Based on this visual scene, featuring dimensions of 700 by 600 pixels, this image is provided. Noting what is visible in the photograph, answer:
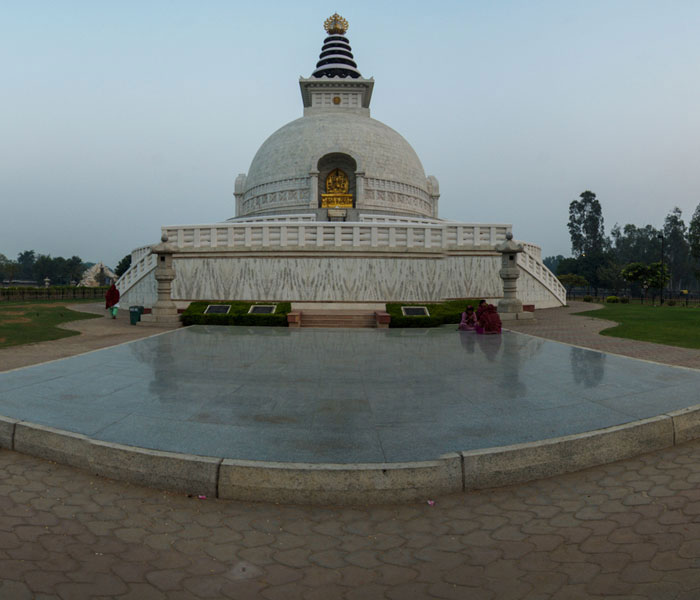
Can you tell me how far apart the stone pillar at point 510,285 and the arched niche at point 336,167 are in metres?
16.6

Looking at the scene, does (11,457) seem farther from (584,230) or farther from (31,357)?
(584,230)

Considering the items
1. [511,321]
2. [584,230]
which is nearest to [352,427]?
[511,321]

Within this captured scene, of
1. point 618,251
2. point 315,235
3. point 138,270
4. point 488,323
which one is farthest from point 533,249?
point 618,251

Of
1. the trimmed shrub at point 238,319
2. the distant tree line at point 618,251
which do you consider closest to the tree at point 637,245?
the distant tree line at point 618,251

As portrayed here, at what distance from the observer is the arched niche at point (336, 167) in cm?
3331

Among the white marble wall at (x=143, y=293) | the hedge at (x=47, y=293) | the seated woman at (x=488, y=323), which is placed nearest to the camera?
the seated woman at (x=488, y=323)

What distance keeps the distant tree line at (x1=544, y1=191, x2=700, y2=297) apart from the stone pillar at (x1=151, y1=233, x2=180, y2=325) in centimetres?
5217

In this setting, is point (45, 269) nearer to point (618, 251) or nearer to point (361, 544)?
point (361, 544)

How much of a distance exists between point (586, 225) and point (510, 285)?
66687mm

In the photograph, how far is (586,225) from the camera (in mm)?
75000

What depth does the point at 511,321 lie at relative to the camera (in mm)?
17766

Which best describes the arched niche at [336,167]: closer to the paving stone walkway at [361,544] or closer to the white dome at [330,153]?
the white dome at [330,153]

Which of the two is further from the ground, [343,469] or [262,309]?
[262,309]

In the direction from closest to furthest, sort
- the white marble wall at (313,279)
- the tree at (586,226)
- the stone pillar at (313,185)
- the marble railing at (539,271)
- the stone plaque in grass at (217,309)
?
the stone plaque in grass at (217,309) < the white marble wall at (313,279) < the marble railing at (539,271) < the stone pillar at (313,185) < the tree at (586,226)
